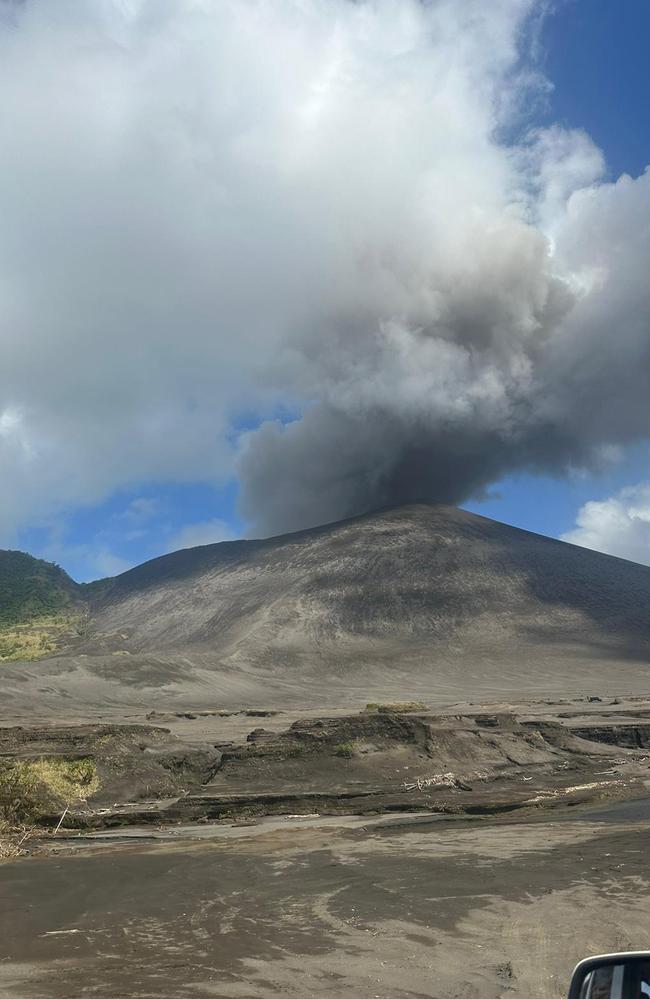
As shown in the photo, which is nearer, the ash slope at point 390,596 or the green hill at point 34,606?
the green hill at point 34,606

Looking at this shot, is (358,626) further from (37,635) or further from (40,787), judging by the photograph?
(40,787)

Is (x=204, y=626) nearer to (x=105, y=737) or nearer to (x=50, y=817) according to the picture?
(x=105, y=737)

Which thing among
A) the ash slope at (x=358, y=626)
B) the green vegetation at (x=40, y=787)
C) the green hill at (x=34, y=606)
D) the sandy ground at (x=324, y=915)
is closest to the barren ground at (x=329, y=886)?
the sandy ground at (x=324, y=915)

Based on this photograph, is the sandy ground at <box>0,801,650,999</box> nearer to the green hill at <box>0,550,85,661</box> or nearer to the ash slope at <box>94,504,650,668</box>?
the ash slope at <box>94,504,650,668</box>

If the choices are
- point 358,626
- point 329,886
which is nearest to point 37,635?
point 358,626

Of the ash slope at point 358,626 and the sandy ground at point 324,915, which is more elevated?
the ash slope at point 358,626

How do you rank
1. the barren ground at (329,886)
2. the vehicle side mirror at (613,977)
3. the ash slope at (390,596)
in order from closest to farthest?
the vehicle side mirror at (613,977) → the barren ground at (329,886) → the ash slope at (390,596)

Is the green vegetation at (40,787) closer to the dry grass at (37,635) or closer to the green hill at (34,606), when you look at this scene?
the dry grass at (37,635)
